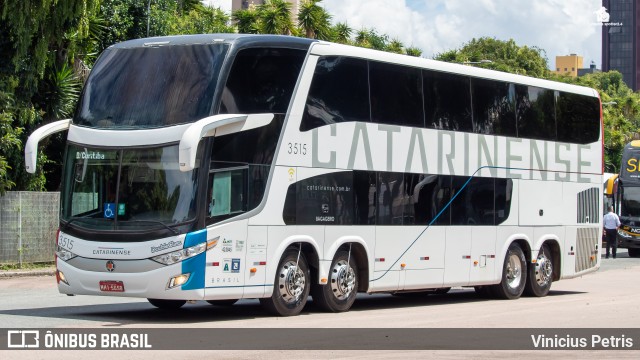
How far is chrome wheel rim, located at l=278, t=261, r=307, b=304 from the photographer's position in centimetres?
1703

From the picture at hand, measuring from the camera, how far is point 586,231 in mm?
24578

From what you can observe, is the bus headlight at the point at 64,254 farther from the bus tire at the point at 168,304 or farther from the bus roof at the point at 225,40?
the bus roof at the point at 225,40

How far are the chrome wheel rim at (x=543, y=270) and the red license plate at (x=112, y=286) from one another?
10064 mm

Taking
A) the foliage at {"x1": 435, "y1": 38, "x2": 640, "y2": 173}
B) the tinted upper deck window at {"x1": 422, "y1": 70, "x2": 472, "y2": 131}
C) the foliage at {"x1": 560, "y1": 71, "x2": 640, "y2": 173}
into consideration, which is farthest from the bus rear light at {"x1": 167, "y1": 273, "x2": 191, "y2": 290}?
the foliage at {"x1": 560, "y1": 71, "x2": 640, "y2": 173}

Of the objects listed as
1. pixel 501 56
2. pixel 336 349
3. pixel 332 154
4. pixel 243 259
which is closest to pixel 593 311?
pixel 332 154

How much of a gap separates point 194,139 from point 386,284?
5.22m

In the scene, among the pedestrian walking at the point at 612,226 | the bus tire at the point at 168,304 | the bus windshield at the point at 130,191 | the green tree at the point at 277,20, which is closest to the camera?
the bus windshield at the point at 130,191

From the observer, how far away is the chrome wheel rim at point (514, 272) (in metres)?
22.4

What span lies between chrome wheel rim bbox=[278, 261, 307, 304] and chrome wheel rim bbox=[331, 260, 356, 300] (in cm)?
78

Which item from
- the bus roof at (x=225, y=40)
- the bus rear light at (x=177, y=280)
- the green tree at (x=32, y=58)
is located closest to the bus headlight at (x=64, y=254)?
the bus rear light at (x=177, y=280)

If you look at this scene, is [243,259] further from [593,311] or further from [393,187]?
[593,311]

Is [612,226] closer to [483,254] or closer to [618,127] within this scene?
[483,254]

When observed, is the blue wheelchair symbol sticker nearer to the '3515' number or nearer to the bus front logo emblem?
the bus front logo emblem

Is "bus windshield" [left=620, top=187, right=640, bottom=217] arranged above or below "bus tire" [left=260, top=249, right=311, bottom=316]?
above
